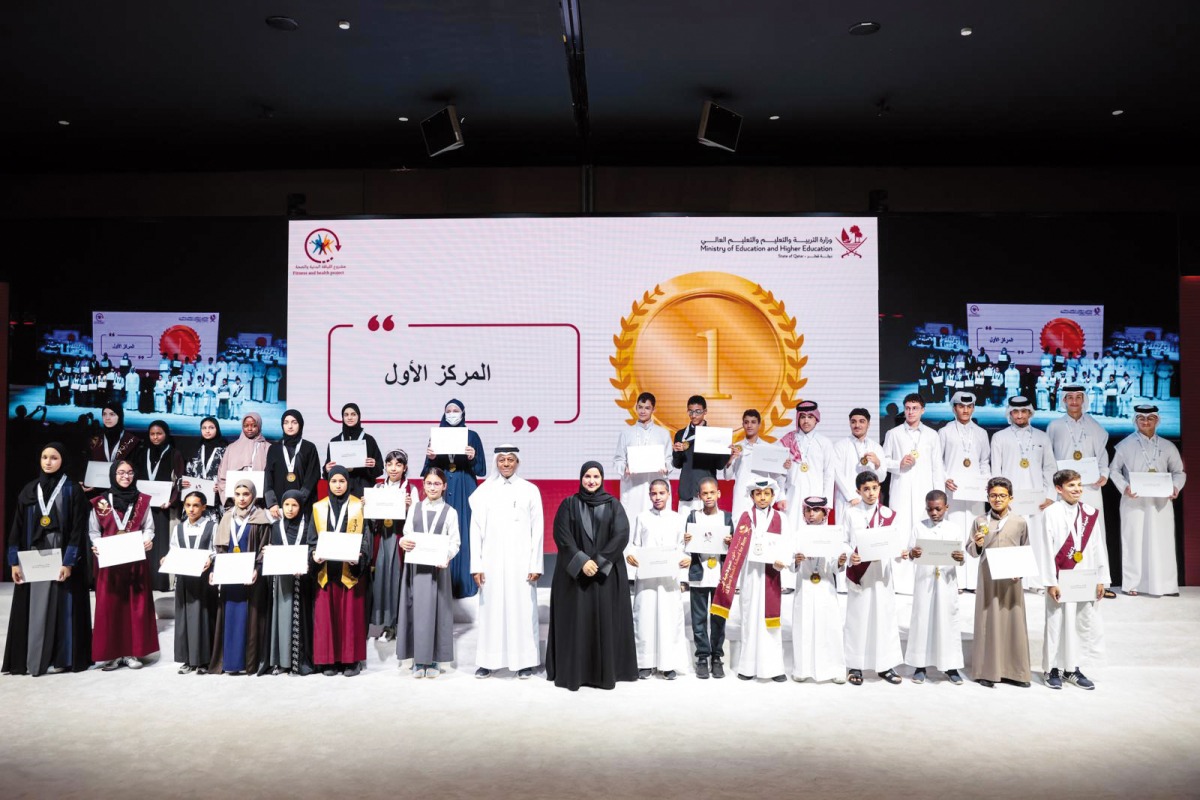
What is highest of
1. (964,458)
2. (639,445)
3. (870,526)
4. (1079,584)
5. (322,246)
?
(322,246)

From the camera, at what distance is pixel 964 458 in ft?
26.6

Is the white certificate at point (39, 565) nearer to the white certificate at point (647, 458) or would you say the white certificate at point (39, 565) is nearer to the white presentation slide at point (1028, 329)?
the white certificate at point (647, 458)

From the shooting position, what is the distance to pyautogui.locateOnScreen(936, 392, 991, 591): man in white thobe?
8.03 meters

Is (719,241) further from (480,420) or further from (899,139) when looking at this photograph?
(480,420)

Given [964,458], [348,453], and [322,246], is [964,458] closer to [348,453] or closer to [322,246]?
[348,453]

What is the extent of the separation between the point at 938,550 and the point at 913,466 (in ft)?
8.33

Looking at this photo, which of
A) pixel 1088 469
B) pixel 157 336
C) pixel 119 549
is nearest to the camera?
pixel 119 549

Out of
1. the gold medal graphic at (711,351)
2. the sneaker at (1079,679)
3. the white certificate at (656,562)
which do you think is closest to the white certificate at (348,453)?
the gold medal graphic at (711,351)

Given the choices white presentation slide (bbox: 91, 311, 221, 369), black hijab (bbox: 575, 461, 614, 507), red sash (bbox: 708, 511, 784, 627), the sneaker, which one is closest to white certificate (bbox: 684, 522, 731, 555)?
red sash (bbox: 708, 511, 784, 627)

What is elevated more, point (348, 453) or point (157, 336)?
point (157, 336)

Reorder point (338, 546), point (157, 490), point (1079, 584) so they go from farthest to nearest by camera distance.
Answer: point (157, 490), point (338, 546), point (1079, 584)

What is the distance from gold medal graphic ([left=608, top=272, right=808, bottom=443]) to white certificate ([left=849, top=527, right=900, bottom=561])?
2.70m

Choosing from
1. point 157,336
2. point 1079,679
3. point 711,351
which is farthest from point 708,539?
point 157,336

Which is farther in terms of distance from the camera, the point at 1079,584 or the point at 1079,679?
the point at 1079,679
